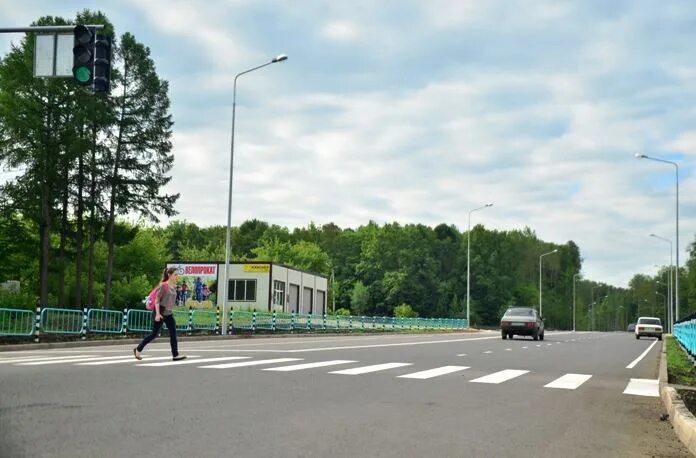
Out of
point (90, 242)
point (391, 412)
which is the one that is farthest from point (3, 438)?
point (90, 242)

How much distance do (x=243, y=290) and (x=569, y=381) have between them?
2099 inches

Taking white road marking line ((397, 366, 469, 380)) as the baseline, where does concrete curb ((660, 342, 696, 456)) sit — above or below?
above

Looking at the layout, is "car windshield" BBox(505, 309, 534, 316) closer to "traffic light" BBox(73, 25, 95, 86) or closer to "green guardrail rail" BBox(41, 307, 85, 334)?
"green guardrail rail" BBox(41, 307, 85, 334)

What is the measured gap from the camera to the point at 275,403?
9.18 m

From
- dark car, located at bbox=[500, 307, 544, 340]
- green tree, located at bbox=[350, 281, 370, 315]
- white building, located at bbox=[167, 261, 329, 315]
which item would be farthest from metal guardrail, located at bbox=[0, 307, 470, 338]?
green tree, located at bbox=[350, 281, 370, 315]

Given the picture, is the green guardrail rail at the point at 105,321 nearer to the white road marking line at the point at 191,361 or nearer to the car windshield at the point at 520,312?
the white road marking line at the point at 191,361

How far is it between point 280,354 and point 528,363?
6.04 m

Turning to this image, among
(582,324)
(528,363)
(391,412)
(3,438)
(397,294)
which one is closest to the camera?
(3,438)

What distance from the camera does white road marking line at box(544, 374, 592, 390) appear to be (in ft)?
41.9

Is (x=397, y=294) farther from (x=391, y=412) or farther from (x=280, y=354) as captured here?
(x=391, y=412)

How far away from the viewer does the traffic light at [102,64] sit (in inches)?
526

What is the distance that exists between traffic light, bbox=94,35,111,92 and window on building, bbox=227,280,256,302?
51.7 m

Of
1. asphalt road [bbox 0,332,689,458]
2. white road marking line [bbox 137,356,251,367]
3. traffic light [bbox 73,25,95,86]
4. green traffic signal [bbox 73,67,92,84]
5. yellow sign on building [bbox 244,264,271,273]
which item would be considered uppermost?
traffic light [bbox 73,25,95,86]

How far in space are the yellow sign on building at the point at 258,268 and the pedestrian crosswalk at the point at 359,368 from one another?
4768 cm
